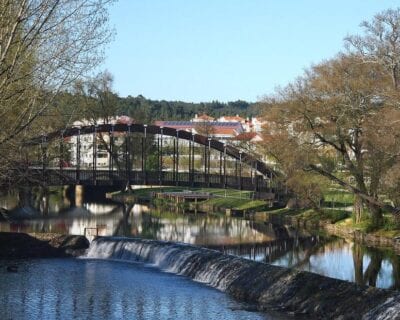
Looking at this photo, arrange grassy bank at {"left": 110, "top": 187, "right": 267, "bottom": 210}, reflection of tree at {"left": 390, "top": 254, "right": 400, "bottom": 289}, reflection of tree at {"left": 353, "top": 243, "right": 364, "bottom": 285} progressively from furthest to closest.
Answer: grassy bank at {"left": 110, "top": 187, "right": 267, "bottom": 210} → reflection of tree at {"left": 353, "top": 243, "right": 364, "bottom": 285} → reflection of tree at {"left": 390, "top": 254, "right": 400, "bottom": 289}

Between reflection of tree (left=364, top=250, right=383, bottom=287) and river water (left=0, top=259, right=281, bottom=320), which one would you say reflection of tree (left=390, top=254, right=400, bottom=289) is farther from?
river water (left=0, top=259, right=281, bottom=320)

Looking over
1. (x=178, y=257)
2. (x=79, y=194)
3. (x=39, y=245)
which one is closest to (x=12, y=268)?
(x=39, y=245)

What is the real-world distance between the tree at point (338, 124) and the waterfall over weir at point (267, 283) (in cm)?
1335

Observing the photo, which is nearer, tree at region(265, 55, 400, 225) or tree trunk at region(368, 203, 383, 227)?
tree at region(265, 55, 400, 225)

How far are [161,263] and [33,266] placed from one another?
21.0 feet

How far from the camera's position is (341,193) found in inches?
2138

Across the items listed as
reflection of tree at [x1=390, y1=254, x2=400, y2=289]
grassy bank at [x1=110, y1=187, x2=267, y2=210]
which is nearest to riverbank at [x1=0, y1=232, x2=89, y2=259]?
reflection of tree at [x1=390, y1=254, x2=400, y2=289]

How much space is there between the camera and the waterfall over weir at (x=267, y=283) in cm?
2234

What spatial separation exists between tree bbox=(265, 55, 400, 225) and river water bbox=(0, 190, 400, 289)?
483 centimetres

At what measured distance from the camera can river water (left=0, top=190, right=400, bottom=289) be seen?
31.2 metres

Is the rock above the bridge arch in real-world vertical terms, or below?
below

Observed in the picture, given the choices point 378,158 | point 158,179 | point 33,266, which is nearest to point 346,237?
point 378,158

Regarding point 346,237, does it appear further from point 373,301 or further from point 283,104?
point 373,301

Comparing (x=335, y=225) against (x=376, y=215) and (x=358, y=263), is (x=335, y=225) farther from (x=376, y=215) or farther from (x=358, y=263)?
(x=358, y=263)
